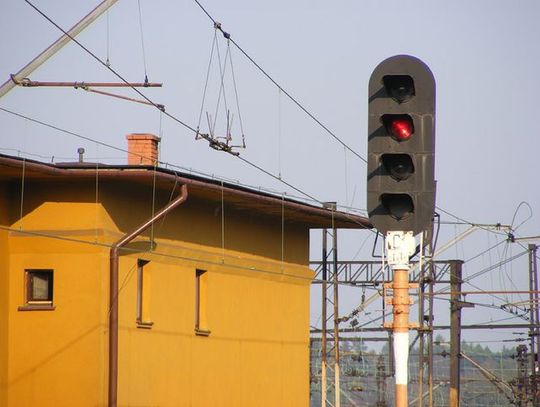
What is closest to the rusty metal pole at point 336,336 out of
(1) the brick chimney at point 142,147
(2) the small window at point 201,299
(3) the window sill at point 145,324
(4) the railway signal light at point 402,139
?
(2) the small window at point 201,299

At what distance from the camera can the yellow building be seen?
74.4 ft

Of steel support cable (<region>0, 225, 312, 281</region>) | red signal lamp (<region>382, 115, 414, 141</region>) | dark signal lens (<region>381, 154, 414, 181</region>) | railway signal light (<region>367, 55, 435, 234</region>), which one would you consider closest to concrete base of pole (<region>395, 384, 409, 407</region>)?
railway signal light (<region>367, 55, 435, 234</region>)

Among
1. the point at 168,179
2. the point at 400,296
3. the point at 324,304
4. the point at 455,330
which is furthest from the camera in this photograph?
the point at 455,330

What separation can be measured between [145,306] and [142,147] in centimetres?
314

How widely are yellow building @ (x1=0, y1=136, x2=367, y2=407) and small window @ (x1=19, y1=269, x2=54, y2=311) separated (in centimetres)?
2

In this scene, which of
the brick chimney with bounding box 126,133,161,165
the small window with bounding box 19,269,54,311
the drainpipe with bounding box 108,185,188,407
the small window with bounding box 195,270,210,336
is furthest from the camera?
the small window with bounding box 195,270,210,336

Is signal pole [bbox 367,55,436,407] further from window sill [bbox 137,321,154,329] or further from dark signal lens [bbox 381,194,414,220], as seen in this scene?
window sill [bbox 137,321,154,329]

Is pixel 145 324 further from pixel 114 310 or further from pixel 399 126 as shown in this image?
pixel 399 126

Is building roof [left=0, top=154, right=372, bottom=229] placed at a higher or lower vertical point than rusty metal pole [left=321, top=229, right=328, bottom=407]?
higher

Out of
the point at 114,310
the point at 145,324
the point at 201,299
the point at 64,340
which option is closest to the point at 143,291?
the point at 145,324

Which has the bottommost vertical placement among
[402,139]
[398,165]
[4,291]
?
[4,291]

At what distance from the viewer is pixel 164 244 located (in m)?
24.7

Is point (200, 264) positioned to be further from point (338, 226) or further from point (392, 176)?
point (392, 176)

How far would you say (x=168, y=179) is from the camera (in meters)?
23.0
